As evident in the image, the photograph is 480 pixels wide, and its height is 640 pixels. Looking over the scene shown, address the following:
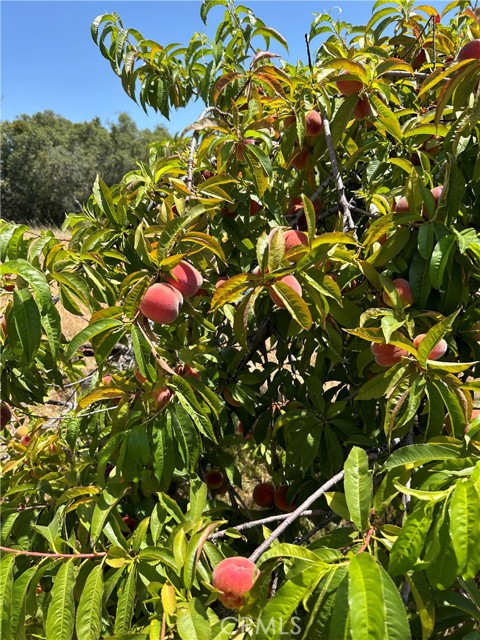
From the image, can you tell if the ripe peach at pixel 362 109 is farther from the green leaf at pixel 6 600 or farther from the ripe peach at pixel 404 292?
the green leaf at pixel 6 600

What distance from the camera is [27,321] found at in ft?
2.90

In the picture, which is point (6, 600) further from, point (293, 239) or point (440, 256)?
point (440, 256)

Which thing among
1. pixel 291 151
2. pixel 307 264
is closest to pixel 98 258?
pixel 307 264

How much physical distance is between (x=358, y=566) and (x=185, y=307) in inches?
25.4

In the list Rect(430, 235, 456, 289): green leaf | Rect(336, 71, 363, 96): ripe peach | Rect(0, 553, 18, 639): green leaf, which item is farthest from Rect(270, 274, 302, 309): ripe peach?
Rect(0, 553, 18, 639): green leaf

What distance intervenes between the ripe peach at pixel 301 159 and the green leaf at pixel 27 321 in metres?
0.75

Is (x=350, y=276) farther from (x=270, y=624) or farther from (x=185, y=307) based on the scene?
(x=270, y=624)

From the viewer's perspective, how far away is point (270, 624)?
22.7 inches

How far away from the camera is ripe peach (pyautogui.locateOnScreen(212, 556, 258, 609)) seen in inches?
28.7

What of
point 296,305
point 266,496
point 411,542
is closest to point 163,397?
point 296,305

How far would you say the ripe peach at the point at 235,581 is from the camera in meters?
0.73

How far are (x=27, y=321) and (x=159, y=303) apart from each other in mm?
235

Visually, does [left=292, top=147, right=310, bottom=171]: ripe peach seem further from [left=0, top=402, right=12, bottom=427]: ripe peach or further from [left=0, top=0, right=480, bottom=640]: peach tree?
[left=0, top=402, right=12, bottom=427]: ripe peach

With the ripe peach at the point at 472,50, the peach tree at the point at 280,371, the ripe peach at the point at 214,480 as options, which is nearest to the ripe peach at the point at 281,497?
the peach tree at the point at 280,371
